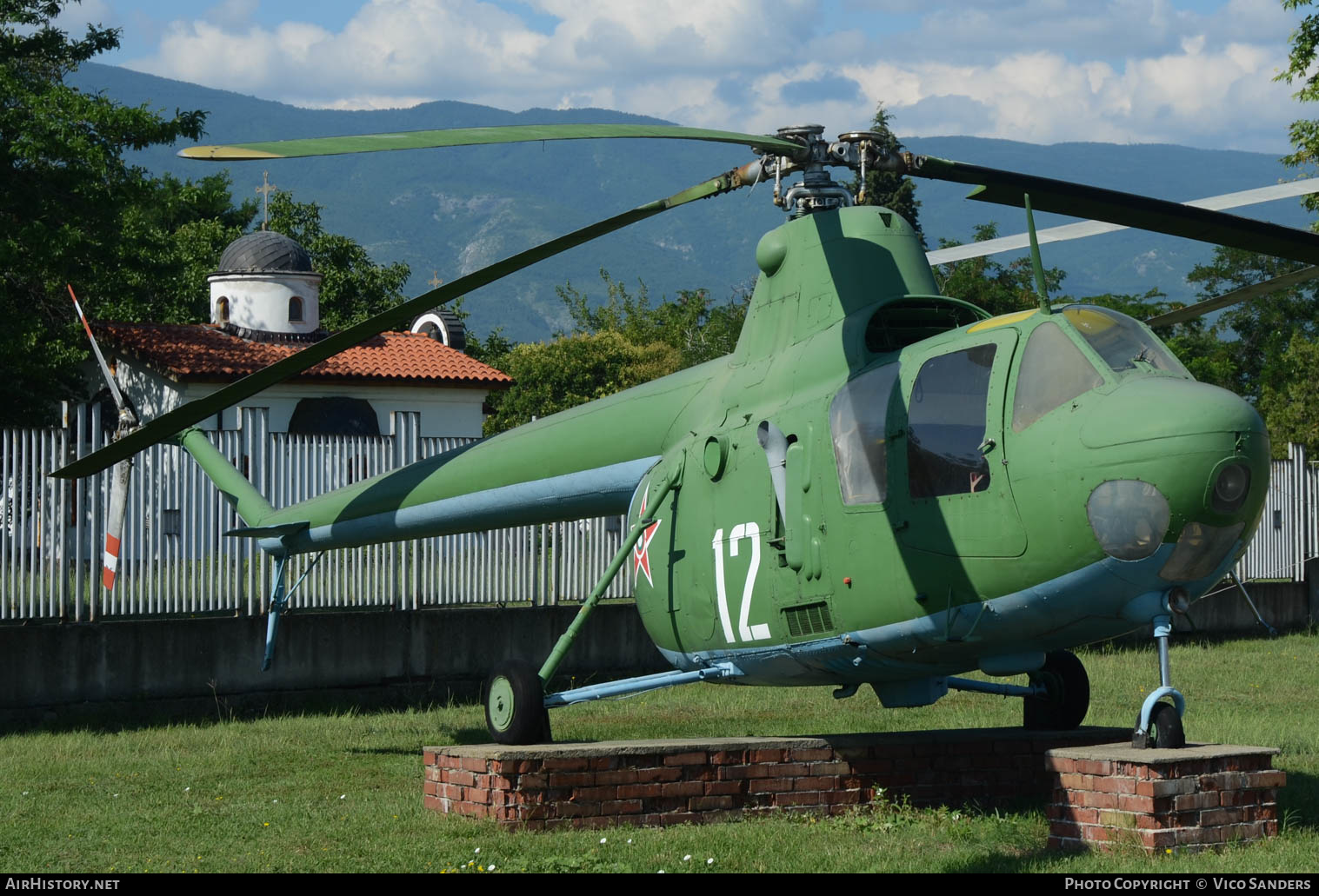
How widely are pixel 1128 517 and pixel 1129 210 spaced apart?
279cm

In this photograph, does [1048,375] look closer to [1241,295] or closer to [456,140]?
[1241,295]

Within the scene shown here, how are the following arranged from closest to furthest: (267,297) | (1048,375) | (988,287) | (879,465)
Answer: (1048,375) < (879,465) < (267,297) < (988,287)

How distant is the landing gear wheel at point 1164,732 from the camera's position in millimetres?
8422

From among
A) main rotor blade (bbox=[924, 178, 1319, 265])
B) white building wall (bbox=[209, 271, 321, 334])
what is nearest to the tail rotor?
main rotor blade (bbox=[924, 178, 1319, 265])

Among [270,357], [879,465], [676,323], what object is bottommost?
[879,465]

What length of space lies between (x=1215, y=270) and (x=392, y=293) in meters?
40.2

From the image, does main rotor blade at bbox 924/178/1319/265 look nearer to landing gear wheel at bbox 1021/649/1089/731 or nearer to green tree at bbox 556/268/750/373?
landing gear wheel at bbox 1021/649/1089/731

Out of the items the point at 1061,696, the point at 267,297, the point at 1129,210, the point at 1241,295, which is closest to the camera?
the point at 1129,210

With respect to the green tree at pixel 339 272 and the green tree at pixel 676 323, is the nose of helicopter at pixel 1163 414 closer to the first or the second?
the green tree at pixel 339 272

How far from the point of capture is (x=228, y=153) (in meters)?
7.25

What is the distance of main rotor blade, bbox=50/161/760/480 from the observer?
902 centimetres

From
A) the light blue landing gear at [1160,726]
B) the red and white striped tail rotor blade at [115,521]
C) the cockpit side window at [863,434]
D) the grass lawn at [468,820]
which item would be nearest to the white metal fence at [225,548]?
the red and white striped tail rotor blade at [115,521]

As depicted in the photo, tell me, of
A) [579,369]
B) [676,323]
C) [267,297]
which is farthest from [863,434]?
[676,323]

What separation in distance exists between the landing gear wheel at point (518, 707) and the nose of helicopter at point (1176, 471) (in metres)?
4.47
